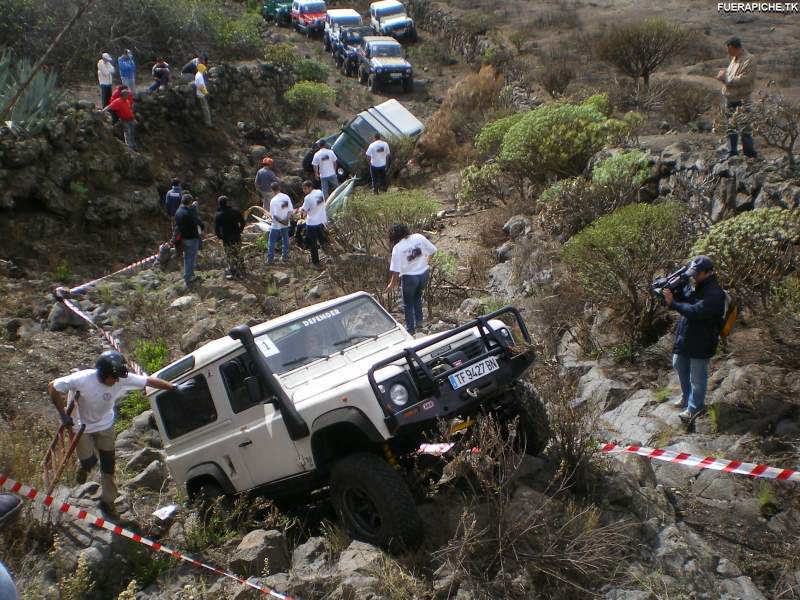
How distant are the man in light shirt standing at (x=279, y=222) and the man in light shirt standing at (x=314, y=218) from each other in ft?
1.02

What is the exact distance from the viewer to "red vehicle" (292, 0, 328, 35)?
36031 millimetres

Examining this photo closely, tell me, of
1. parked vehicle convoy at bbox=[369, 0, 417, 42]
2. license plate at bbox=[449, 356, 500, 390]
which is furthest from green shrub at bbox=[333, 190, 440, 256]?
parked vehicle convoy at bbox=[369, 0, 417, 42]

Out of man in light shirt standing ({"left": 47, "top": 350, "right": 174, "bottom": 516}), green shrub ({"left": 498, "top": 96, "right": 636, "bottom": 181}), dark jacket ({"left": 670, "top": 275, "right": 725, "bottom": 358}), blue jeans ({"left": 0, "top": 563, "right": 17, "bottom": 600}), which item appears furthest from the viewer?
green shrub ({"left": 498, "top": 96, "right": 636, "bottom": 181})

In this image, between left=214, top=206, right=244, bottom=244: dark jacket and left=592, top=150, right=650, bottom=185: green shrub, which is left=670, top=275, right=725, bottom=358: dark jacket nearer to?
left=592, top=150, right=650, bottom=185: green shrub

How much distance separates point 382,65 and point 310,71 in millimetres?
2521

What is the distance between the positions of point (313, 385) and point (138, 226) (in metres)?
12.1

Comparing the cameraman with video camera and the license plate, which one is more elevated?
the license plate

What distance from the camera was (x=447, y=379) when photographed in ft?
18.8

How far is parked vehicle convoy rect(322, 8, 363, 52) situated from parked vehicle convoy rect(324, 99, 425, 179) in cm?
1160

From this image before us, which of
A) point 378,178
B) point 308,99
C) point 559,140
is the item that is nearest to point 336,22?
point 308,99

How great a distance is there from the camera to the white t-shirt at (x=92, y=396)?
6.32m

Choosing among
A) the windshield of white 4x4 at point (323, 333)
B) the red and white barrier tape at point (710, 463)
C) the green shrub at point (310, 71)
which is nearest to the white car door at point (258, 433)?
the windshield of white 4x4 at point (323, 333)

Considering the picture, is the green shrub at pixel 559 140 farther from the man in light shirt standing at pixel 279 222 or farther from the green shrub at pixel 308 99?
the green shrub at pixel 308 99

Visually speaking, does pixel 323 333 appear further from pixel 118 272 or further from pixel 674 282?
pixel 118 272
